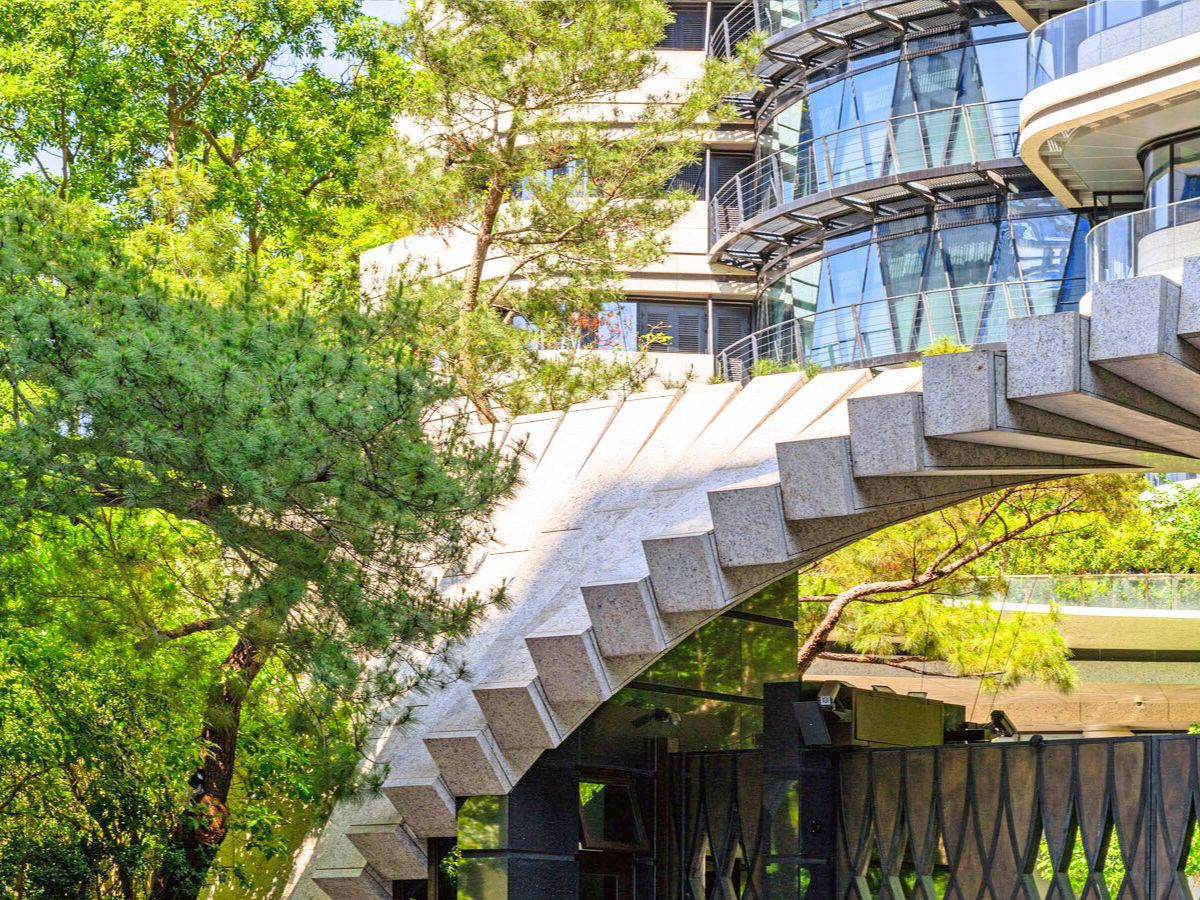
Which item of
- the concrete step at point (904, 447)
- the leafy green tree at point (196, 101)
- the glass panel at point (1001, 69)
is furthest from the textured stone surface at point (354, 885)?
the glass panel at point (1001, 69)

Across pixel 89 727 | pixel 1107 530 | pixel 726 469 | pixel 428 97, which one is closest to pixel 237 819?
pixel 89 727

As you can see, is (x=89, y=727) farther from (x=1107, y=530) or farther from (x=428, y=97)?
(x=1107, y=530)

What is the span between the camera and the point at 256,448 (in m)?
9.20

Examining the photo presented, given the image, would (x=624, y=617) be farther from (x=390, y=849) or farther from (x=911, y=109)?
(x=911, y=109)

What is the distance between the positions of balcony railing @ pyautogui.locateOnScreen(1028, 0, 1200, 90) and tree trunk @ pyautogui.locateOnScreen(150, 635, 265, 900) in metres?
16.0

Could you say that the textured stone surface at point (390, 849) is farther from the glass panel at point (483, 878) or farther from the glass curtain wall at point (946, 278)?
the glass curtain wall at point (946, 278)

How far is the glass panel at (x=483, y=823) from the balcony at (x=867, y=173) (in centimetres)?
1784

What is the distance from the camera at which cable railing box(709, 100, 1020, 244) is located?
2745 centimetres

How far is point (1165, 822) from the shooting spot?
11.8 metres

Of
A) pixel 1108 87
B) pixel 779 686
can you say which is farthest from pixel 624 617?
A: pixel 1108 87

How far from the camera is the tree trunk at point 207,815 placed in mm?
12953

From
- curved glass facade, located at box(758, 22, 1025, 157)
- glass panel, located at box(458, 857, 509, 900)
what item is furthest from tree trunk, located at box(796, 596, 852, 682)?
curved glass facade, located at box(758, 22, 1025, 157)

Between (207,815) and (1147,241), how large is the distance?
14.3 meters

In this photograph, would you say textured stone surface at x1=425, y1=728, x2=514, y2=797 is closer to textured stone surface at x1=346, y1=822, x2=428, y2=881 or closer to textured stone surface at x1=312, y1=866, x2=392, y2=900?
textured stone surface at x1=346, y1=822, x2=428, y2=881
